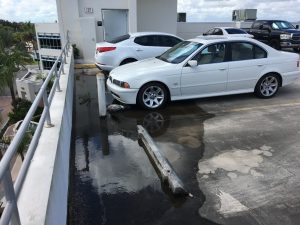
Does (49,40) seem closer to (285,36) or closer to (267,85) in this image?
(285,36)

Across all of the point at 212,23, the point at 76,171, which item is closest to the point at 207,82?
the point at 76,171

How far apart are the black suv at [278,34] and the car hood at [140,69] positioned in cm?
1297

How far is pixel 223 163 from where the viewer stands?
4.74 meters

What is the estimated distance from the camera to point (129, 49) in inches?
425

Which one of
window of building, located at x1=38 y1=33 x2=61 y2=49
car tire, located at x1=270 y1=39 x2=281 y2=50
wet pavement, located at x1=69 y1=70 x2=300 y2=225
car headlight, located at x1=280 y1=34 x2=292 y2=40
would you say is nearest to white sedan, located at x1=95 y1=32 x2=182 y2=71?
wet pavement, located at x1=69 y1=70 x2=300 y2=225

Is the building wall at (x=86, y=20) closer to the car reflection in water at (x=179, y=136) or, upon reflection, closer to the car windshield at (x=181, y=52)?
the car windshield at (x=181, y=52)

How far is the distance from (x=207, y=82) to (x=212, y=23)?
1947 cm

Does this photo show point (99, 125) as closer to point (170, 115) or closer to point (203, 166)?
point (170, 115)

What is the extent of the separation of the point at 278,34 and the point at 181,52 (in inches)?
518

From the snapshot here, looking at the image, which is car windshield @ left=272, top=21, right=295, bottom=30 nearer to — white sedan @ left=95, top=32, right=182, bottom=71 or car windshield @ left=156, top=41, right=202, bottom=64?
white sedan @ left=95, top=32, right=182, bottom=71

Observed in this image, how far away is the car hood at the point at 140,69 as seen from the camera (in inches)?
280

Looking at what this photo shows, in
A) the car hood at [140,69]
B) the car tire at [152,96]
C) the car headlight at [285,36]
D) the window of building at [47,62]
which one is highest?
the car headlight at [285,36]

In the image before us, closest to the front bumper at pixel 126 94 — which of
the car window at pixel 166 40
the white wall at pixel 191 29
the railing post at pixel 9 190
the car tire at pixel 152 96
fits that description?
the car tire at pixel 152 96

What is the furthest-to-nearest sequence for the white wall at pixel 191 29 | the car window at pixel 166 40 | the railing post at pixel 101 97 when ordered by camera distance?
the white wall at pixel 191 29, the car window at pixel 166 40, the railing post at pixel 101 97
